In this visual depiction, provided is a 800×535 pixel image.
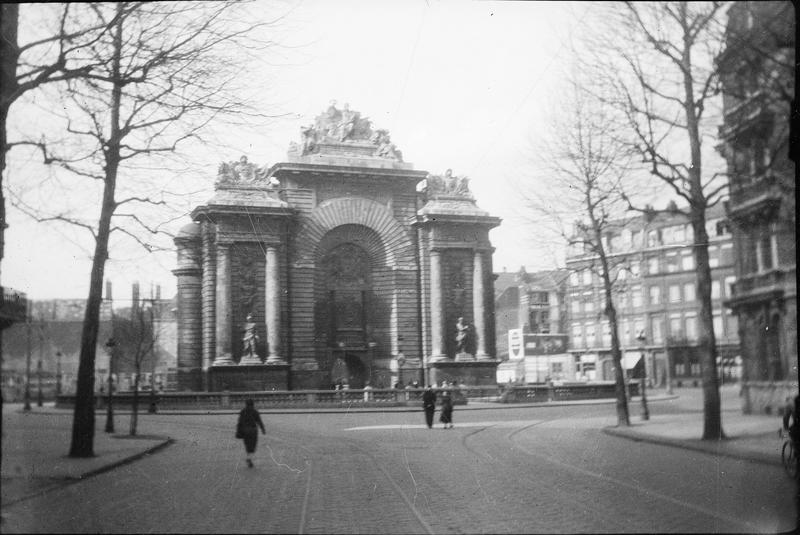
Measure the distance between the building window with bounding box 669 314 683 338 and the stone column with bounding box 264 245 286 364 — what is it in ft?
103

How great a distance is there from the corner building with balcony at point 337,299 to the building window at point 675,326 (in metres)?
28.2

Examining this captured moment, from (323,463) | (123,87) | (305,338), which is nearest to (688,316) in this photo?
(323,463)

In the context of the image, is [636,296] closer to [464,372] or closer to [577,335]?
[577,335]

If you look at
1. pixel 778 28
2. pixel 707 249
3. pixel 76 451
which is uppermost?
pixel 778 28

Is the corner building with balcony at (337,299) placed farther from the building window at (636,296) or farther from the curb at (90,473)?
the curb at (90,473)

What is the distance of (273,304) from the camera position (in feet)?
135

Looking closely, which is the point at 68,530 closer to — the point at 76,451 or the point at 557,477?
the point at 76,451

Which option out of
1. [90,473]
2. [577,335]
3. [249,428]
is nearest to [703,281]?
[577,335]

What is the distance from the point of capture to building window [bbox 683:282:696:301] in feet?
31.1

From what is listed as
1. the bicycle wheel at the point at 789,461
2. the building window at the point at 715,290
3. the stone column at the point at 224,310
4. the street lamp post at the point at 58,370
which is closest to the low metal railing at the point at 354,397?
the street lamp post at the point at 58,370

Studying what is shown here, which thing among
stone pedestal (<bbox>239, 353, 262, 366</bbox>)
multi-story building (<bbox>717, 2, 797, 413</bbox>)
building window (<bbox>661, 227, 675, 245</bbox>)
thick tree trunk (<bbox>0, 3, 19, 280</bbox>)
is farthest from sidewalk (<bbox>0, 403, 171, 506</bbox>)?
stone pedestal (<bbox>239, 353, 262, 366</bbox>)

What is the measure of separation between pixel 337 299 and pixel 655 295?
1215 inches

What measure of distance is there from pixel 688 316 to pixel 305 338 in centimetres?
3259

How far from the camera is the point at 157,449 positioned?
39.8 feet
